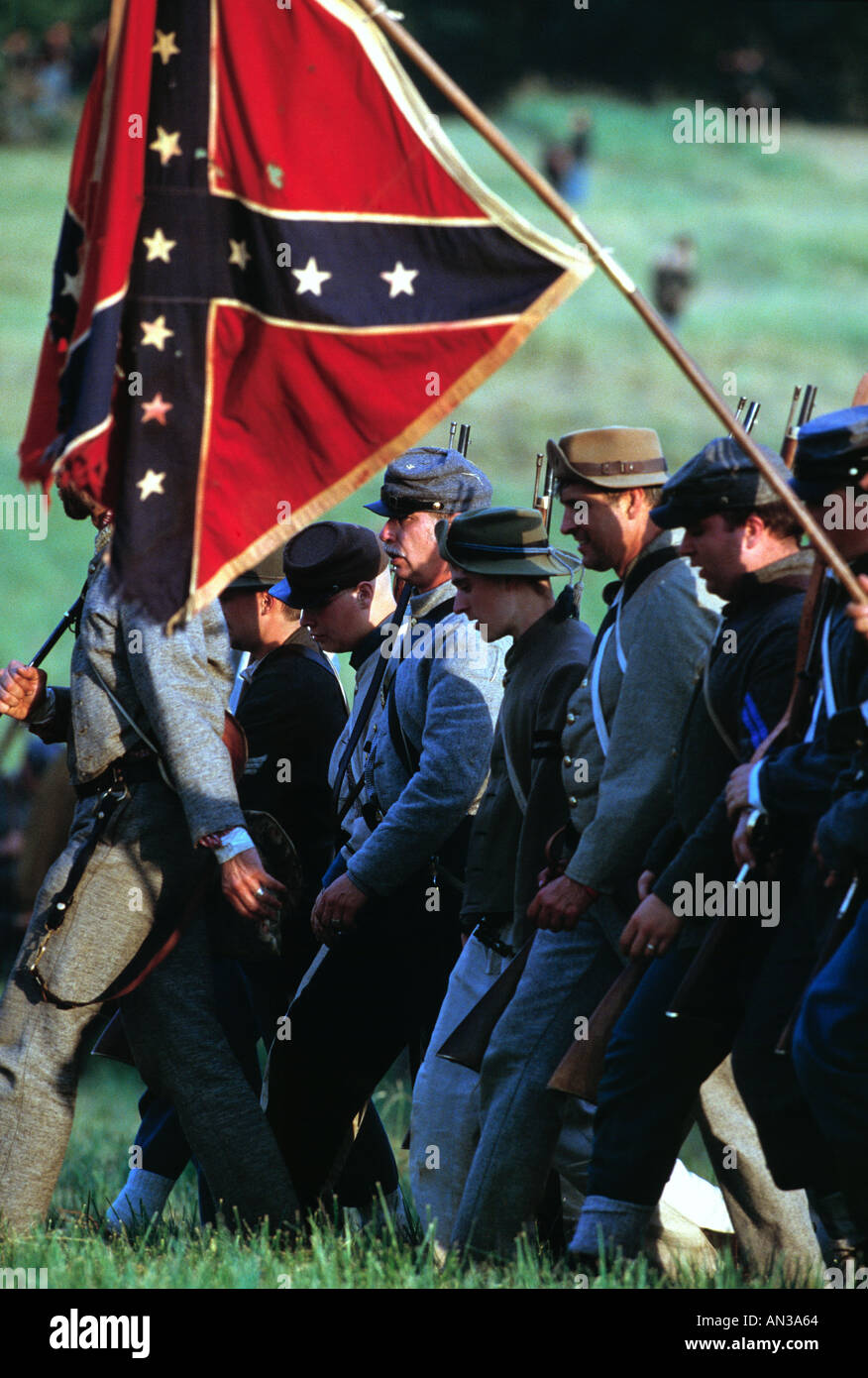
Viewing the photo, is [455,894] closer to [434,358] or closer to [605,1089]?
[605,1089]

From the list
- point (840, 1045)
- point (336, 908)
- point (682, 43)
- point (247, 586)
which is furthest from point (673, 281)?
point (840, 1045)

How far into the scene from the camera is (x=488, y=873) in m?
6.25

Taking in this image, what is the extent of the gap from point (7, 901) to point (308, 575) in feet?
24.7

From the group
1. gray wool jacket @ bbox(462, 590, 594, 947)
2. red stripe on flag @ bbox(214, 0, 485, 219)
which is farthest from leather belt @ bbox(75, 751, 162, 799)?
red stripe on flag @ bbox(214, 0, 485, 219)

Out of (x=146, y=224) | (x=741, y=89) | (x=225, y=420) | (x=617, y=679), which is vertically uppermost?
(x=741, y=89)

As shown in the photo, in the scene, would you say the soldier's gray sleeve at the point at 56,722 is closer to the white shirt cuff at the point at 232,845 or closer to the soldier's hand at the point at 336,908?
the white shirt cuff at the point at 232,845

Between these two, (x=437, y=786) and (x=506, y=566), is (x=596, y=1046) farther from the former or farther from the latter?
(x=506, y=566)

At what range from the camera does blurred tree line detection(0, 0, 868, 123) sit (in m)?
67.4

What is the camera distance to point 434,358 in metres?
5.26

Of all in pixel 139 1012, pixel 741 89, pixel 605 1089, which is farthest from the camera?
pixel 741 89

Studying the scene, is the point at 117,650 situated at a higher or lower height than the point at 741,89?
lower

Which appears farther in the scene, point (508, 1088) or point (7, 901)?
point (7, 901)

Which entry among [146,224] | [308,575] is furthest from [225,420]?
[308,575]

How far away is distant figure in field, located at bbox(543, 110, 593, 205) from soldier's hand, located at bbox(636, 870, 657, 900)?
59.6 m
